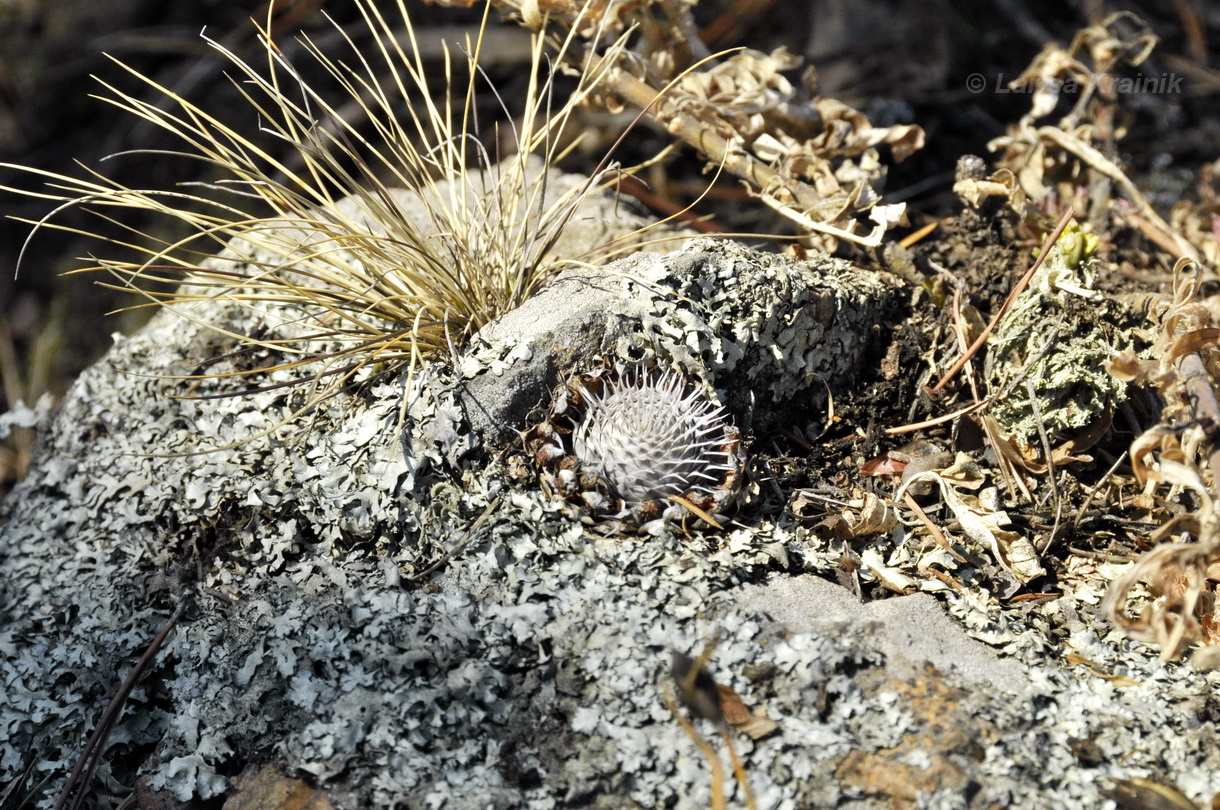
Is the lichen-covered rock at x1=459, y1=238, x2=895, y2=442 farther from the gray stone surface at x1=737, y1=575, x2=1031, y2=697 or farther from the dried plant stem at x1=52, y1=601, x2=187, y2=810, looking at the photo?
the dried plant stem at x1=52, y1=601, x2=187, y2=810

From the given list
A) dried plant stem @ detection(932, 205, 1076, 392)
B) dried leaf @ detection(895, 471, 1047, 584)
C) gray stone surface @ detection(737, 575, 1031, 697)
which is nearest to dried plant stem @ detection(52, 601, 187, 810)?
gray stone surface @ detection(737, 575, 1031, 697)

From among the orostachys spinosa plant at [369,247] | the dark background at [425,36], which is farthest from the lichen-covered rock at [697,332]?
the dark background at [425,36]

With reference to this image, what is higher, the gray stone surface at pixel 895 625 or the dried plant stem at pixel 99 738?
the gray stone surface at pixel 895 625

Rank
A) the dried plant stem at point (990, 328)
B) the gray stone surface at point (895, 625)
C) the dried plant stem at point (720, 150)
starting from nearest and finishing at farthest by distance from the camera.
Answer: the gray stone surface at point (895, 625) → the dried plant stem at point (990, 328) → the dried plant stem at point (720, 150)

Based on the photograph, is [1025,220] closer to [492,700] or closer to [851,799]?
[851,799]

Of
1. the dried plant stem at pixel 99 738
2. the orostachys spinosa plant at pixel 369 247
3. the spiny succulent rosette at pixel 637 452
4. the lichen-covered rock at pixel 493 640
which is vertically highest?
the orostachys spinosa plant at pixel 369 247

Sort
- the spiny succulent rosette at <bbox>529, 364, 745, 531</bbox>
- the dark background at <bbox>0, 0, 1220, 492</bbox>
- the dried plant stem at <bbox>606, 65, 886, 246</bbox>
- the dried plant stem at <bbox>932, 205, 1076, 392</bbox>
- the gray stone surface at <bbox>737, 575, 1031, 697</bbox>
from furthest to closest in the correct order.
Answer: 1. the dark background at <bbox>0, 0, 1220, 492</bbox>
2. the dried plant stem at <bbox>606, 65, 886, 246</bbox>
3. the dried plant stem at <bbox>932, 205, 1076, 392</bbox>
4. the spiny succulent rosette at <bbox>529, 364, 745, 531</bbox>
5. the gray stone surface at <bbox>737, 575, 1031, 697</bbox>

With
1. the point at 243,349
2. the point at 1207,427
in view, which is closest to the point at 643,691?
the point at 1207,427

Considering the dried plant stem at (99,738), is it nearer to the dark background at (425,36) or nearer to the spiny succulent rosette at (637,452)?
the spiny succulent rosette at (637,452)
